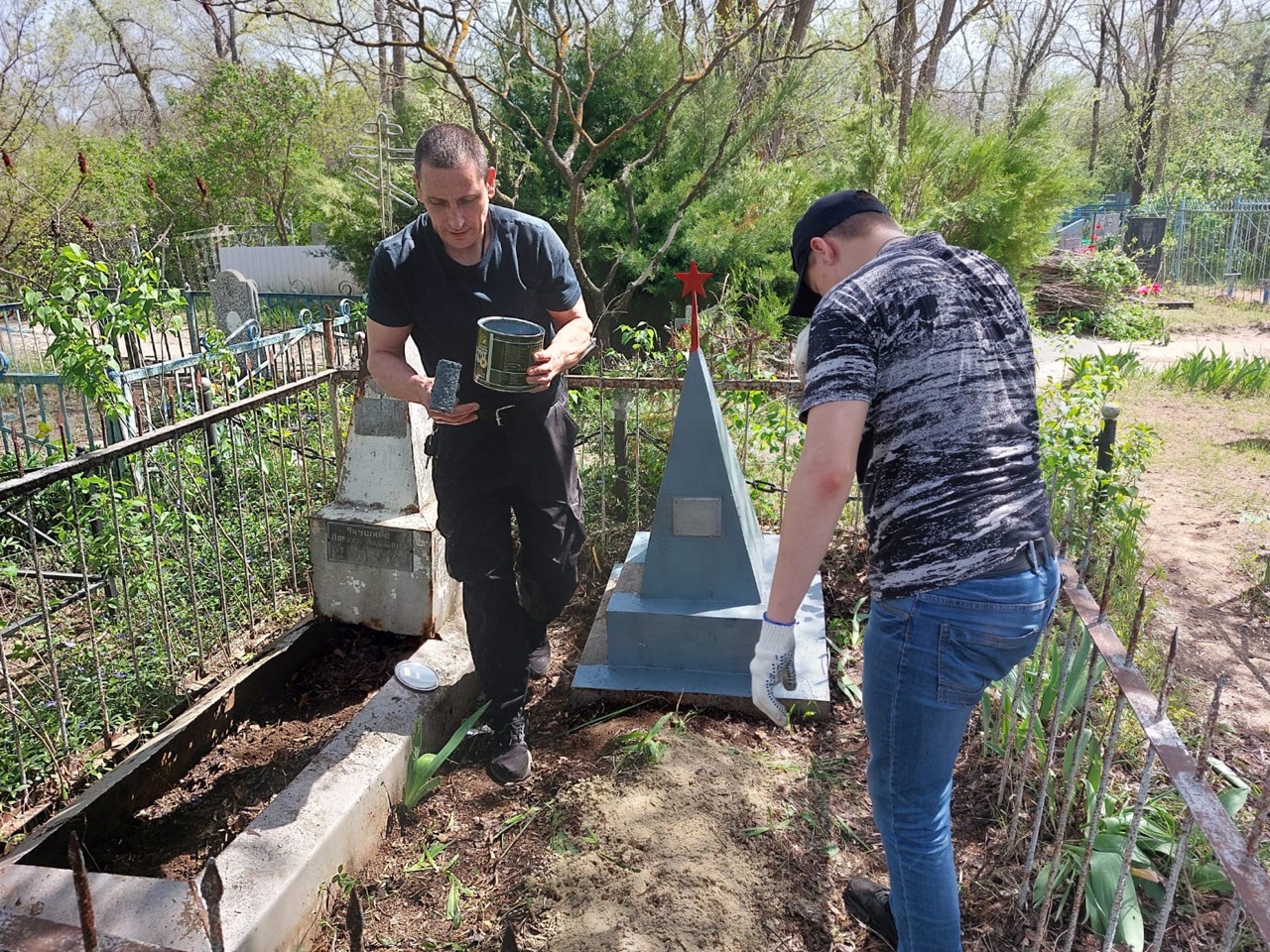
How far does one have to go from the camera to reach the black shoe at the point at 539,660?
3.42 meters

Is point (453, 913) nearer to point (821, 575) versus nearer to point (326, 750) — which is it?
point (326, 750)

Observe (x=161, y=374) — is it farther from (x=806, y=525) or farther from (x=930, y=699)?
(x=930, y=699)

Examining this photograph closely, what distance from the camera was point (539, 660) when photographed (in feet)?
11.3

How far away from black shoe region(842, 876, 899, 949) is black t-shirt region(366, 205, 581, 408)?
1654 millimetres

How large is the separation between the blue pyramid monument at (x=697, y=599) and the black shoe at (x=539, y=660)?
24 cm

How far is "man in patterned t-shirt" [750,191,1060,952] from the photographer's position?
5.31 ft

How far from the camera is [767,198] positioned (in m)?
8.70

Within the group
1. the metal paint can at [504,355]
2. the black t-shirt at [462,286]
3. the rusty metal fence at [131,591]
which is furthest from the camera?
the rusty metal fence at [131,591]

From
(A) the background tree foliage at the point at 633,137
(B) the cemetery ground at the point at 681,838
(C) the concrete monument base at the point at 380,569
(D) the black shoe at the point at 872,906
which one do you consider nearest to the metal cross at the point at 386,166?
(A) the background tree foliage at the point at 633,137

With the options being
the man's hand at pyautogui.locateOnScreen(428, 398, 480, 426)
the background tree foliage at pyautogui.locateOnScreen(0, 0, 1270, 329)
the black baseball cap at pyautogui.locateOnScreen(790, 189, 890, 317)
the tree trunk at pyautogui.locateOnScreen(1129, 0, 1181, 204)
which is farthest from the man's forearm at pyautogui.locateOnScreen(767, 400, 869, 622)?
the tree trunk at pyautogui.locateOnScreen(1129, 0, 1181, 204)

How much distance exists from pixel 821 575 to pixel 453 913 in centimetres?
240

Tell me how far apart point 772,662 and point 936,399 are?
70 centimetres

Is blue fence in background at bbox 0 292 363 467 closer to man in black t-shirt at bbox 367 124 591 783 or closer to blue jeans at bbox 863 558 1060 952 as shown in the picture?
man in black t-shirt at bbox 367 124 591 783

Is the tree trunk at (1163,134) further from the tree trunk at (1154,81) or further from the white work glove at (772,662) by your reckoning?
the white work glove at (772,662)
